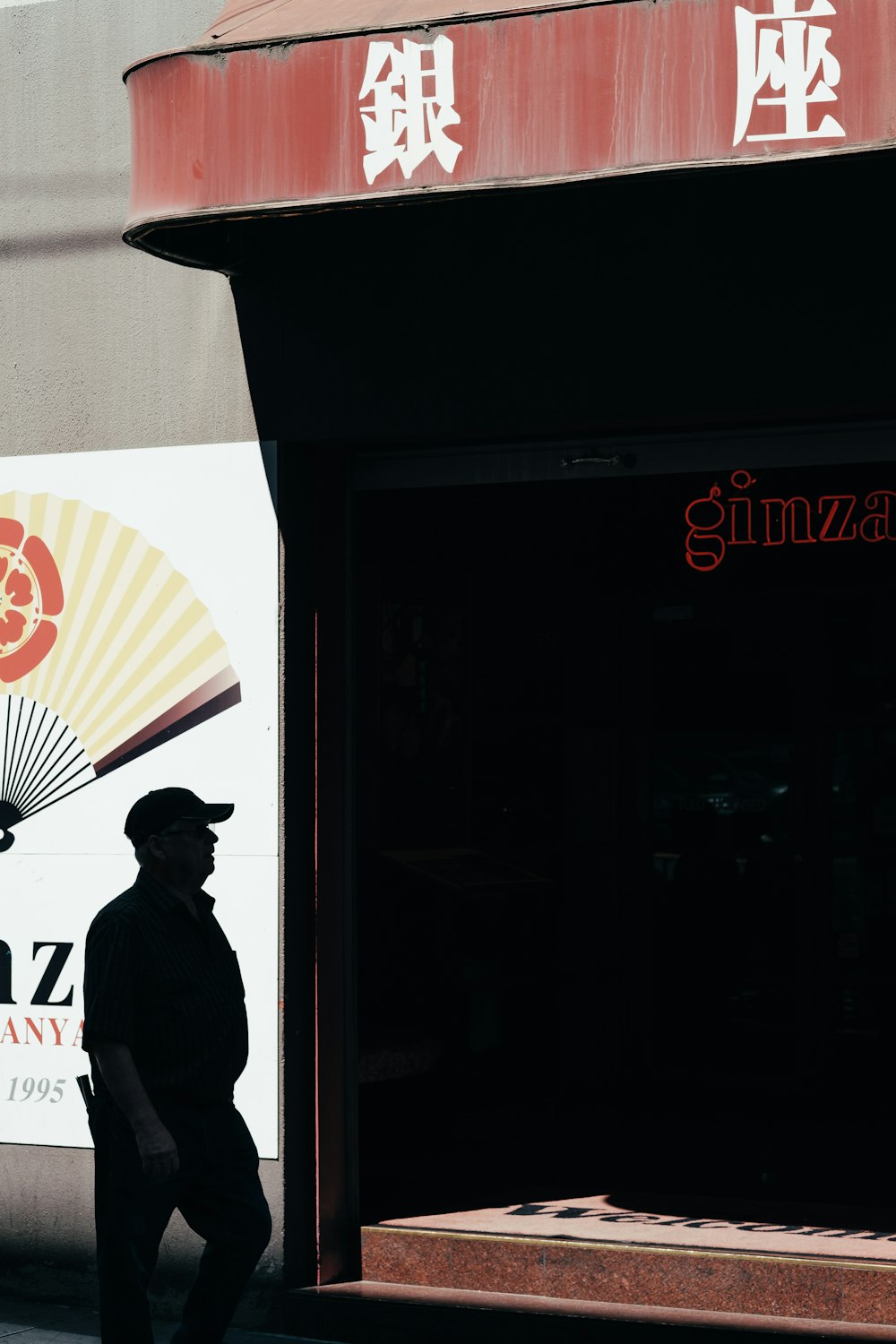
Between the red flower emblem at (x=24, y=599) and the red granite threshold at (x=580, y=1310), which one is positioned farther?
the red flower emblem at (x=24, y=599)

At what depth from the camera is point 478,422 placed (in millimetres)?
6273

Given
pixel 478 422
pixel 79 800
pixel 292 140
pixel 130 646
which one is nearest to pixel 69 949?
pixel 79 800

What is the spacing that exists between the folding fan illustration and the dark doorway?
1343 millimetres

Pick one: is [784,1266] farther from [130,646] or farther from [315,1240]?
[130,646]

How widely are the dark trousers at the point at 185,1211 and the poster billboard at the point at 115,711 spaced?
1386 mm

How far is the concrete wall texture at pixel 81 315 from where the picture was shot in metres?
6.60

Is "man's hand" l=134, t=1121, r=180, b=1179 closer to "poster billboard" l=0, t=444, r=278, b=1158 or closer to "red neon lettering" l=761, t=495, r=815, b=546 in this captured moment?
"poster billboard" l=0, t=444, r=278, b=1158

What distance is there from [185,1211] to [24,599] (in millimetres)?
2721

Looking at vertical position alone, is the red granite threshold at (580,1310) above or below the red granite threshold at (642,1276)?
below

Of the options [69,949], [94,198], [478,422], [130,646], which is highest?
[94,198]

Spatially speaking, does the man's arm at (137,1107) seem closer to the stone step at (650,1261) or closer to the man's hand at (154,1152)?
the man's hand at (154,1152)

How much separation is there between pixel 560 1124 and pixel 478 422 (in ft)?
12.7

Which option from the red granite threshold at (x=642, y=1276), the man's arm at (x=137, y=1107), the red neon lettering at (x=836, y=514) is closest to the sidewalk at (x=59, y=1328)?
the red granite threshold at (x=642, y=1276)

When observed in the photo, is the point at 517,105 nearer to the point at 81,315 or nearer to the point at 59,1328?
the point at 81,315
